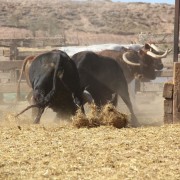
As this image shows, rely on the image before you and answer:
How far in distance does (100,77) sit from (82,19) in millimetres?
45016

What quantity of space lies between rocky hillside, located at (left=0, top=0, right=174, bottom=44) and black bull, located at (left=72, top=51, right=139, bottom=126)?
3202 cm

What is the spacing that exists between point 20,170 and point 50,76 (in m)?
4.17

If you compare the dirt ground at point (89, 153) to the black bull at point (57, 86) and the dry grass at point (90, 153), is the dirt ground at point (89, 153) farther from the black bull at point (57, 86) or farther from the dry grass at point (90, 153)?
the black bull at point (57, 86)

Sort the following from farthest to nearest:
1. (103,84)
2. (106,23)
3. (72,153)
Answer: (106,23) < (103,84) < (72,153)

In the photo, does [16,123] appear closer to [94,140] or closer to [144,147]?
[94,140]

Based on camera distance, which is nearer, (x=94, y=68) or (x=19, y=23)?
(x=94, y=68)

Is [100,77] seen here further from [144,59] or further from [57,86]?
[144,59]

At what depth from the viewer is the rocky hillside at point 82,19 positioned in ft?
159

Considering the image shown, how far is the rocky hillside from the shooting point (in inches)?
1912

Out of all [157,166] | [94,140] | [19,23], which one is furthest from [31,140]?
[19,23]

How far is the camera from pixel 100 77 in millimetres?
11664

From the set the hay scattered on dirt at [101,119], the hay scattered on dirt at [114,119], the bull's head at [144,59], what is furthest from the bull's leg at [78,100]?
the bull's head at [144,59]

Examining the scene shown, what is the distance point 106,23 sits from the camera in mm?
54281

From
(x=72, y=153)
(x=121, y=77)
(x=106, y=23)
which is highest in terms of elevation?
(x=72, y=153)
